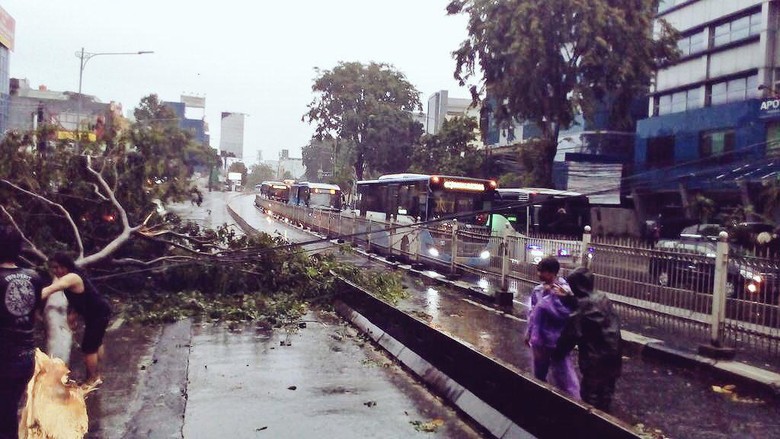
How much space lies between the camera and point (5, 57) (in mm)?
60688

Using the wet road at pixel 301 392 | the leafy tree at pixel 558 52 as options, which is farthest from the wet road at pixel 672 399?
the leafy tree at pixel 558 52

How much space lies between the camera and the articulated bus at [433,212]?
17.2 m

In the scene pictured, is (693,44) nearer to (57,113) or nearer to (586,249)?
(586,249)

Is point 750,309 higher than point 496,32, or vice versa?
point 496,32

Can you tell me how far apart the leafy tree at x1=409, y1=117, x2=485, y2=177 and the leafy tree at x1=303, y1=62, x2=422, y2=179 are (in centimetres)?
586

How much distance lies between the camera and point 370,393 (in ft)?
25.0

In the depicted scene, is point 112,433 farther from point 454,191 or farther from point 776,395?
point 454,191

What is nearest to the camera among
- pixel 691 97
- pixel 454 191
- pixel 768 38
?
pixel 454 191

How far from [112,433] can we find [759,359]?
8041 mm

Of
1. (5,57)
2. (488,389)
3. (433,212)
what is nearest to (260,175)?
(5,57)

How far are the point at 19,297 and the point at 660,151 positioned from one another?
4110cm

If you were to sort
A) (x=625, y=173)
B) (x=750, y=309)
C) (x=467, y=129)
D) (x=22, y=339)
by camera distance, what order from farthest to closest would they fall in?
(x=467, y=129) → (x=625, y=173) → (x=750, y=309) → (x=22, y=339)

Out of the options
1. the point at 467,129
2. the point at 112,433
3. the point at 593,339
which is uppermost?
the point at 467,129

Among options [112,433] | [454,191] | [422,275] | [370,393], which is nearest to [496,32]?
[454,191]
